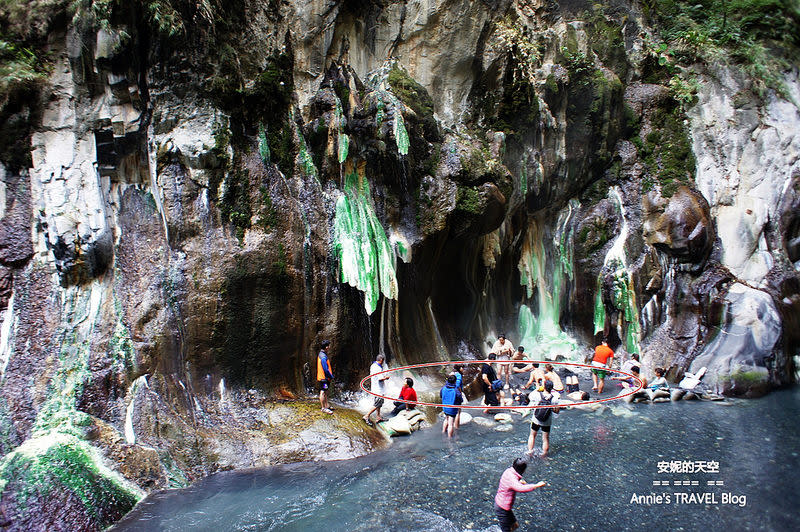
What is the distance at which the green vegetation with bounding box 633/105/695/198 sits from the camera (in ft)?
48.8

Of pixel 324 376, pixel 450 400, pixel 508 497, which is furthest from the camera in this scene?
pixel 324 376

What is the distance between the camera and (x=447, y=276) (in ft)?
44.7

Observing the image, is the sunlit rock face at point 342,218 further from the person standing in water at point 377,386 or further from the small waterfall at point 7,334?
the person standing in water at point 377,386

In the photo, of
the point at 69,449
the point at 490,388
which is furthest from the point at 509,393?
the point at 69,449

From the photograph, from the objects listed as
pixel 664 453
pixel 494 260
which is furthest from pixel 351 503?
pixel 494 260

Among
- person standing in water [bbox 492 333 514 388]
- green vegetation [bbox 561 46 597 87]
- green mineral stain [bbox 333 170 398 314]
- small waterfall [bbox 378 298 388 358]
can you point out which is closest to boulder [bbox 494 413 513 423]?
person standing in water [bbox 492 333 514 388]

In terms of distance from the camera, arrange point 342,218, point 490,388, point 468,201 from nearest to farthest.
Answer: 1. point 490,388
2. point 342,218
3. point 468,201

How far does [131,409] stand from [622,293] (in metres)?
11.8

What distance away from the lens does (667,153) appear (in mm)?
15203

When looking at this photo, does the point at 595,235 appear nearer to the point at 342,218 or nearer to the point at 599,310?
the point at 599,310

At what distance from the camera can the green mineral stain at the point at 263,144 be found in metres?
9.81

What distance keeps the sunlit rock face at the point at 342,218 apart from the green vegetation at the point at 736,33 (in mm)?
579

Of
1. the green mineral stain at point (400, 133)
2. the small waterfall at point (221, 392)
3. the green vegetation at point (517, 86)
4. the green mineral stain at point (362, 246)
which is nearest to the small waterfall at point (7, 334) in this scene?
the small waterfall at point (221, 392)

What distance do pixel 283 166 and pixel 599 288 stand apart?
935 centimetres
